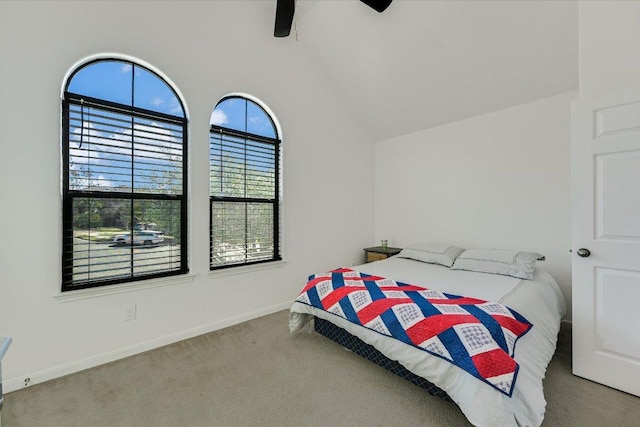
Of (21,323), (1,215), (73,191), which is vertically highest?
(73,191)

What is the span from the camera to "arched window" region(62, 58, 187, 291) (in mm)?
2221

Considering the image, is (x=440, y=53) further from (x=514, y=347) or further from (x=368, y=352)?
(x=368, y=352)

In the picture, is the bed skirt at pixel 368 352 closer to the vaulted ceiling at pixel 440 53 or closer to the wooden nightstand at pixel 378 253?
the wooden nightstand at pixel 378 253

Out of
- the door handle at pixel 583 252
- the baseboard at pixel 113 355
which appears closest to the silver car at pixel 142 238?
the baseboard at pixel 113 355

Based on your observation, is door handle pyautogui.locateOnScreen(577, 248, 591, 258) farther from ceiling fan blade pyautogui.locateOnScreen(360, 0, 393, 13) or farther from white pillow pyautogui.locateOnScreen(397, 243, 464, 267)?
ceiling fan blade pyautogui.locateOnScreen(360, 0, 393, 13)

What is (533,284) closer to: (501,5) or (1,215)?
(501,5)

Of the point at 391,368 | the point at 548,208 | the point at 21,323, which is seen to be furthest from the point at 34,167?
the point at 548,208

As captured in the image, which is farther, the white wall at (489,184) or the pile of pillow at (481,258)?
the white wall at (489,184)

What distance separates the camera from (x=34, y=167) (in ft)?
6.70

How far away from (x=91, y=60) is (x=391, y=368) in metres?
3.24

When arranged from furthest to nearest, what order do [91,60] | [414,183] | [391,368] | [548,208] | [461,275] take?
[414,183], [548,208], [461,275], [91,60], [391,368]

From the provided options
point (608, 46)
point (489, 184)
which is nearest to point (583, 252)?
point (608, 46)

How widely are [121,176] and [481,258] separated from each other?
3378mm

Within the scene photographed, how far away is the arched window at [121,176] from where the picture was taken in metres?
2.22
